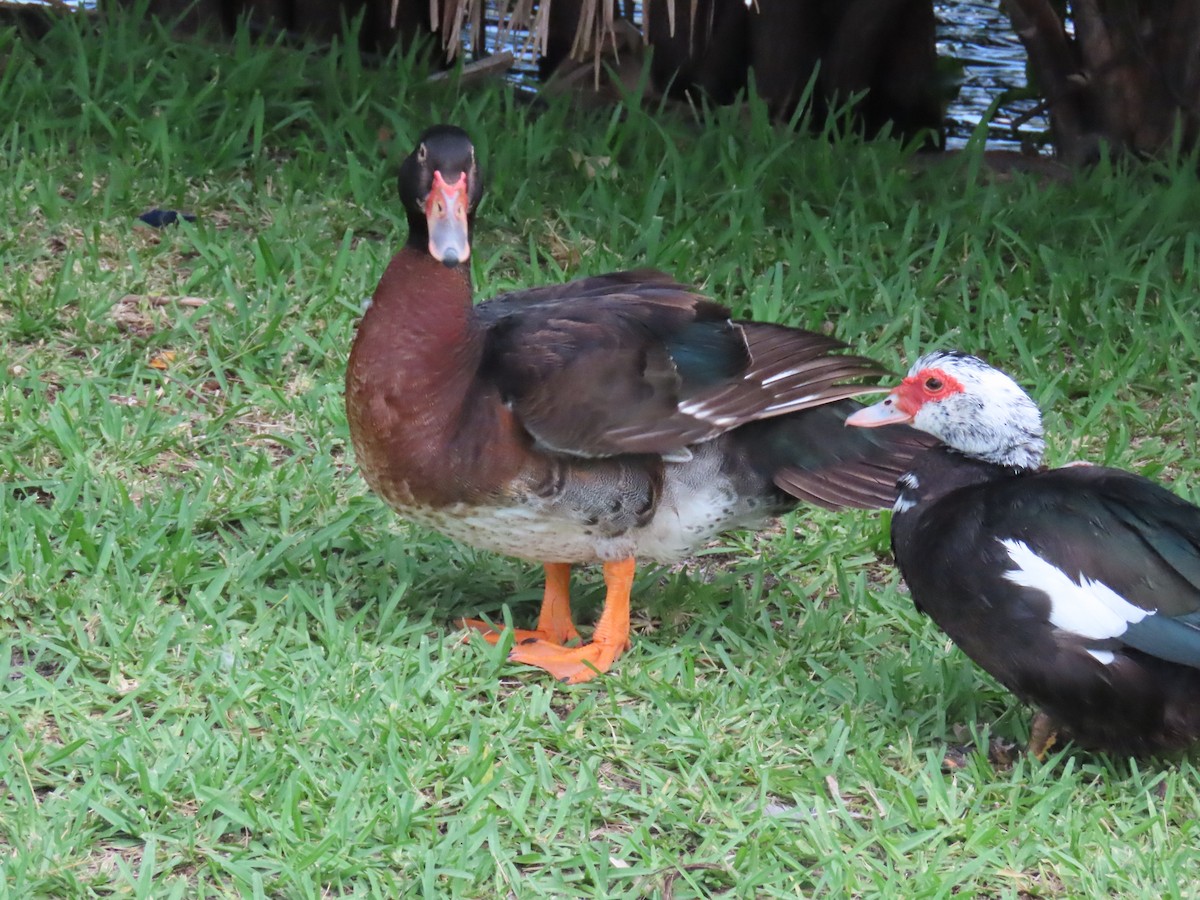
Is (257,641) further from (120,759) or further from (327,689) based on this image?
(120,759)

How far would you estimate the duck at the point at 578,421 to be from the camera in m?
3.64

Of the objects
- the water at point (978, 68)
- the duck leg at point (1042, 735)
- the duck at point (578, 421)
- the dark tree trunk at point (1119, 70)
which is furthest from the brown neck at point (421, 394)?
the dark tree trunk at point (1119, 70)

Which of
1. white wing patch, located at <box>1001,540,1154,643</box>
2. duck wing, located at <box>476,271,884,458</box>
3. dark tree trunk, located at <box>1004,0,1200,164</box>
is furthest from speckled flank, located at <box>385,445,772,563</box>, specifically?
dark tree trunk, located at <box>1004,0,1200,164</box>

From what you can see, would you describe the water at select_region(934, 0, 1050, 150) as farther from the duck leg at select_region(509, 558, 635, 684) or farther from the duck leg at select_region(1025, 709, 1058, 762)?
the duck leg at select_region(1025, 709, 1058, 762)

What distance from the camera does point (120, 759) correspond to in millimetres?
3188

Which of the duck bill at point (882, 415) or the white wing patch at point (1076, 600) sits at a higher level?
the duck bill at point (882, 415)

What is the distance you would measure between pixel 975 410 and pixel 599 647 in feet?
3.38

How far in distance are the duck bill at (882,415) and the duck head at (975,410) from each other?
1.2 inches

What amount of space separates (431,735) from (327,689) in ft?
0.92

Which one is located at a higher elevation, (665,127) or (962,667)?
(665,127)

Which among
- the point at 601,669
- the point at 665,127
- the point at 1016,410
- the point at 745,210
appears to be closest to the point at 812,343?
the point at 1016,410

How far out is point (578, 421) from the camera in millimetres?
3650

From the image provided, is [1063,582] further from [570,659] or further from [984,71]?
[984,71]

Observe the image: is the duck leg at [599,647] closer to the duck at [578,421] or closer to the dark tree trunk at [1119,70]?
the duck at [578,421]
